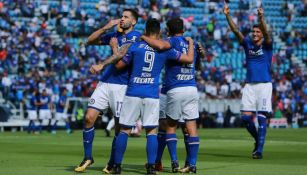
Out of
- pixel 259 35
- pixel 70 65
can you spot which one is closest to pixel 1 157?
pixel 259 35

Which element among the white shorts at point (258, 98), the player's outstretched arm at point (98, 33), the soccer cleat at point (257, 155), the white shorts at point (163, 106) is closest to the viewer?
the player's outstretched arm at point (98, 33)

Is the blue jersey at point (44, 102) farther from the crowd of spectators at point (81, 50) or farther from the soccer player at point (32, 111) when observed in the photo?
the crowd of spectators at point (81, 50)

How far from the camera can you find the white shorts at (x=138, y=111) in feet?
44.9

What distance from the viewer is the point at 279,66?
166 feet

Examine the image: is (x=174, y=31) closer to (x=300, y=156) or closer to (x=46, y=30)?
(x=300, y=156)

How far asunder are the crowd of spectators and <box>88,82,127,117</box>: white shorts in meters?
25.2

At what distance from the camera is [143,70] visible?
13.7 m

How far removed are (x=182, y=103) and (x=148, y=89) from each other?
1.27m

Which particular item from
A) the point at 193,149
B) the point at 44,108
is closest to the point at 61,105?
the point at 44,108

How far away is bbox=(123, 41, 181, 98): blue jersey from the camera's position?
13680 millimetres

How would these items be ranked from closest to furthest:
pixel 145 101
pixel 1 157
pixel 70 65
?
1. pixel 145 101
2. pixel 1 157
3. pixel 70 65

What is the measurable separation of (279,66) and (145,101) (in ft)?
124

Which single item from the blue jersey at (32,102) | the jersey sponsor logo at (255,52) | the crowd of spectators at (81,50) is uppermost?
the jersey sponsor logo at (255,52)

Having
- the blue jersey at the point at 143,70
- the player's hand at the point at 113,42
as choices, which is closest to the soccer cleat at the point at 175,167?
the blue jersey at the point at 143,70
